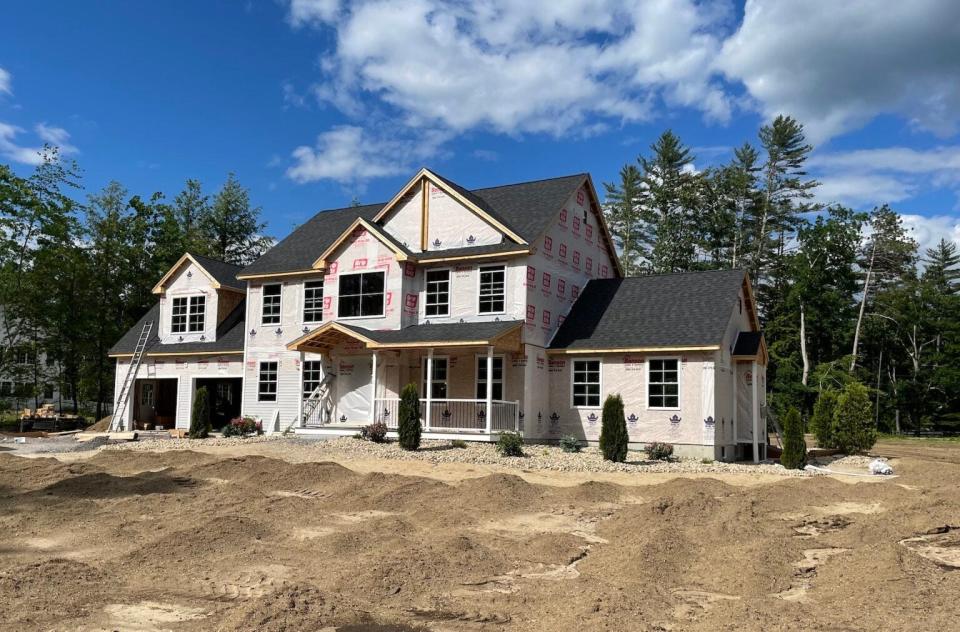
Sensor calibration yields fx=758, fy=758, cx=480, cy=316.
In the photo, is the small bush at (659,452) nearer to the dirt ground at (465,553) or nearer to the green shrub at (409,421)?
the dirt ground at (465,553)

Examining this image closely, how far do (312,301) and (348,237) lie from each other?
2792 millimetres

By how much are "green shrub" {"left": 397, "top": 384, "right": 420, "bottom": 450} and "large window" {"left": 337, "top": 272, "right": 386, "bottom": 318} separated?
5.40m

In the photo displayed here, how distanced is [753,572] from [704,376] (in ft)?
44.0

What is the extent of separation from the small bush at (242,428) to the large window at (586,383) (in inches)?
431

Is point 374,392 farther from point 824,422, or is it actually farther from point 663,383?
point 824,422

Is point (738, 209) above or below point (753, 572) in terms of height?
above

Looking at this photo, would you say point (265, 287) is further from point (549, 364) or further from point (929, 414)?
point (929, 414)

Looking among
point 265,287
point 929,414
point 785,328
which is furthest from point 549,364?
point 929,414

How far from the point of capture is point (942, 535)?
9.93 m

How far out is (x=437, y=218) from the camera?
2492cm

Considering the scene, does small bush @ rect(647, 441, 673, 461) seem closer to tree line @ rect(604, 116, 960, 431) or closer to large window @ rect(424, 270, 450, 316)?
large window @ rect(424, 270, 450, 316)

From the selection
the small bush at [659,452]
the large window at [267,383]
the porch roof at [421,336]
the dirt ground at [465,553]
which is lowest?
the dirt ground at [465,553]

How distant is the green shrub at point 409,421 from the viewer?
64.7 ft

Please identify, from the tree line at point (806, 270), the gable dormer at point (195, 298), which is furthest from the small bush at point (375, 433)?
the tree line at point (806, 270)
